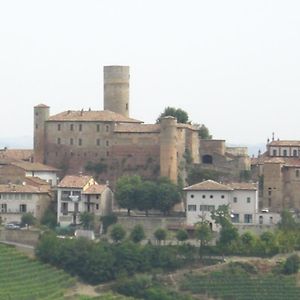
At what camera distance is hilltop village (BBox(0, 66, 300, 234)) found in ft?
208

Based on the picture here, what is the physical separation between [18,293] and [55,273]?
13.5ft

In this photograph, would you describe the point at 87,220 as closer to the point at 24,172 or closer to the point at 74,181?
the point at 74,181

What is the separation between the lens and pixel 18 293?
2133 inches

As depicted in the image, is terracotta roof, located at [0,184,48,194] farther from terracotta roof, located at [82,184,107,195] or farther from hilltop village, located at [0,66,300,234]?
terracotta roof, located at [82,184,107,195]

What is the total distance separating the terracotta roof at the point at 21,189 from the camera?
2505 inches

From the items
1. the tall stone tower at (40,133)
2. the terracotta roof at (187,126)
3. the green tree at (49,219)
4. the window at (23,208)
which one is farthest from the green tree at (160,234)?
the tall stone tower at (40,133)

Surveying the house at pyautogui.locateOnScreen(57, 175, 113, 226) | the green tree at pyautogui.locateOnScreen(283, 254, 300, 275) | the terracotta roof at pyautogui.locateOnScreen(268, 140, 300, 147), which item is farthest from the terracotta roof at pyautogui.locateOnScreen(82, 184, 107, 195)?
the terracotta roof at pyautogui.locateOnScreen(268, 140, 300, 147)

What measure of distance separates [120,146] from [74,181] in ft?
14.0

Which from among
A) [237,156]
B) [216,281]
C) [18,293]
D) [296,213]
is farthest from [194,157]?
[18,293]

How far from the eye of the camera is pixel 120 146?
67.8m

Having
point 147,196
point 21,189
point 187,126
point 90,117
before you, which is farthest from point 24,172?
point 187,126

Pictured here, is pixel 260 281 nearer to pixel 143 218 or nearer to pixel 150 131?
pixel 143 218

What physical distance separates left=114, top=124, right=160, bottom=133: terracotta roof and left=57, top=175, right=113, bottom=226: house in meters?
4.35

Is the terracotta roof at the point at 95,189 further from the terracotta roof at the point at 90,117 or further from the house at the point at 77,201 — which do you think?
the terracotta roof at the point at 90,117
